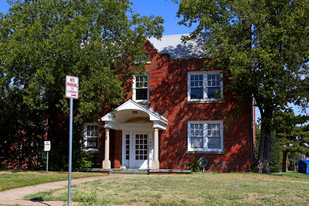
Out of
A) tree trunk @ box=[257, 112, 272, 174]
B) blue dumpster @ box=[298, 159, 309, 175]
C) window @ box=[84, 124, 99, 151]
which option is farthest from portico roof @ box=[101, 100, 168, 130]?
blue dumpster @ box=[298, 159, 309, 175]

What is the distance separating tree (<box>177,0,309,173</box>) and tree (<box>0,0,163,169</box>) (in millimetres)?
3881

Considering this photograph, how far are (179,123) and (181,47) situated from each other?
213 inches

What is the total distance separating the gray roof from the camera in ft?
74.6

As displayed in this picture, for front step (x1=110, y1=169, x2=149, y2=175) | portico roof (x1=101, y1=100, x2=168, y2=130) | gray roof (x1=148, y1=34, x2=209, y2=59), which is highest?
gray roof (x1=148, y1=34, x2=209, y2=59)

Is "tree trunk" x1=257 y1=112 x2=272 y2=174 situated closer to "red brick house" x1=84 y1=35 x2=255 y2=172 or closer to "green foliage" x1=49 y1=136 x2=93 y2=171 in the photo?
"red brick house" x1=84 y1=35 x2=255 y2=172

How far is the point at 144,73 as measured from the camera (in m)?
21.9

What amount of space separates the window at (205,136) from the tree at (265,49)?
8.64 feet

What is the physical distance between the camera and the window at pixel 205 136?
21359mm

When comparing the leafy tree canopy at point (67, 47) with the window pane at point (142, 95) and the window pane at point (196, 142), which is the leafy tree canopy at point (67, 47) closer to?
the window pane at point (142, 95)

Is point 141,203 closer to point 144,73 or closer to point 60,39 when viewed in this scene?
point 60,39

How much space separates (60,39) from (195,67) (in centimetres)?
878

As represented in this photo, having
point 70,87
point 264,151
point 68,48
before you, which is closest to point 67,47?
point 68,48

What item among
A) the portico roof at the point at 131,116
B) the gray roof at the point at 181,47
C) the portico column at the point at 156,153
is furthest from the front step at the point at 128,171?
the gray roof at the point at 181,47

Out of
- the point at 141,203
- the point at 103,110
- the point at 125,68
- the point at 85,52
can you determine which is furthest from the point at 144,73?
the point at 141,203
